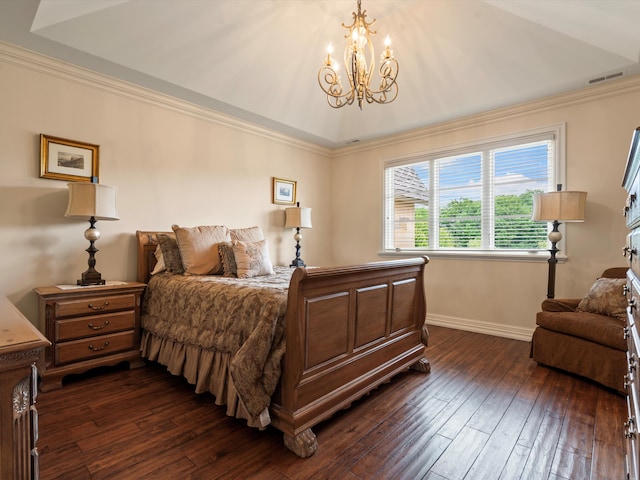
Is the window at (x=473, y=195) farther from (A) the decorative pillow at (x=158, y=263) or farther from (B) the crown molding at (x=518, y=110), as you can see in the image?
(A) the decorative pillow at (x=158, y=263)

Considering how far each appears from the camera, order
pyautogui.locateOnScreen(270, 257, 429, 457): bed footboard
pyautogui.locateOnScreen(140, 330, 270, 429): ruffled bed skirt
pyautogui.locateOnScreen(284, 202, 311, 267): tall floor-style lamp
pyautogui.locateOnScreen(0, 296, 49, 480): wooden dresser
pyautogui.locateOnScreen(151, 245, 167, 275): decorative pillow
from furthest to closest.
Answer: pyautogui.locateOnScreen(284, 202, 311, 267): tall floor-style lamp
pyautogui.locateOnScreen(151, 245, 167, 275): decorative pillow
pyautogui.locateOnScreen(140, 330, 270, 429): ruffled bed skirt
pyautogui.locateOnScreen(270, 257, 429, 457): bed footboard
pyautogui.locateOnScreen(0, 296, 49, 480): wooden dresser

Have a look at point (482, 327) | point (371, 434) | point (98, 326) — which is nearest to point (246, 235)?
point (98, 326)

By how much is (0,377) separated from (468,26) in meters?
4.12

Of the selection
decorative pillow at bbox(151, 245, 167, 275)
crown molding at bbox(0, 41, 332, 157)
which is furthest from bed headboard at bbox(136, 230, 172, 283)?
crown molding at bbox(0, 41, 332, 157)

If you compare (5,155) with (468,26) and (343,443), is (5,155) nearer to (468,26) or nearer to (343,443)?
(343,443)

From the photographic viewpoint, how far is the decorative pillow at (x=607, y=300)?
2588 mm

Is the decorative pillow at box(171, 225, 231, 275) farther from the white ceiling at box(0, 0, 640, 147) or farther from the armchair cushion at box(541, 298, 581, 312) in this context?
the armchair cushion at box(541, 298, 581, 312)

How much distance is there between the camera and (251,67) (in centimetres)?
353

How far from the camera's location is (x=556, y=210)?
10.1 feet

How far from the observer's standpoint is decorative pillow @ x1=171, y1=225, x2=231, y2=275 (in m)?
3.04

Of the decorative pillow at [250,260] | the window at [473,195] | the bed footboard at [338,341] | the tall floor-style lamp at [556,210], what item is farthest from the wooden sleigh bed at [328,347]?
the window at [473,195]

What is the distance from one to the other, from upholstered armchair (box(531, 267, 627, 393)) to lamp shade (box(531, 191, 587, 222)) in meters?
0.60

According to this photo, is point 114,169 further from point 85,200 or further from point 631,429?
point 631,429

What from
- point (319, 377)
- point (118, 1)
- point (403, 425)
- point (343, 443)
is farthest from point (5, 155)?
point (403, 425)
